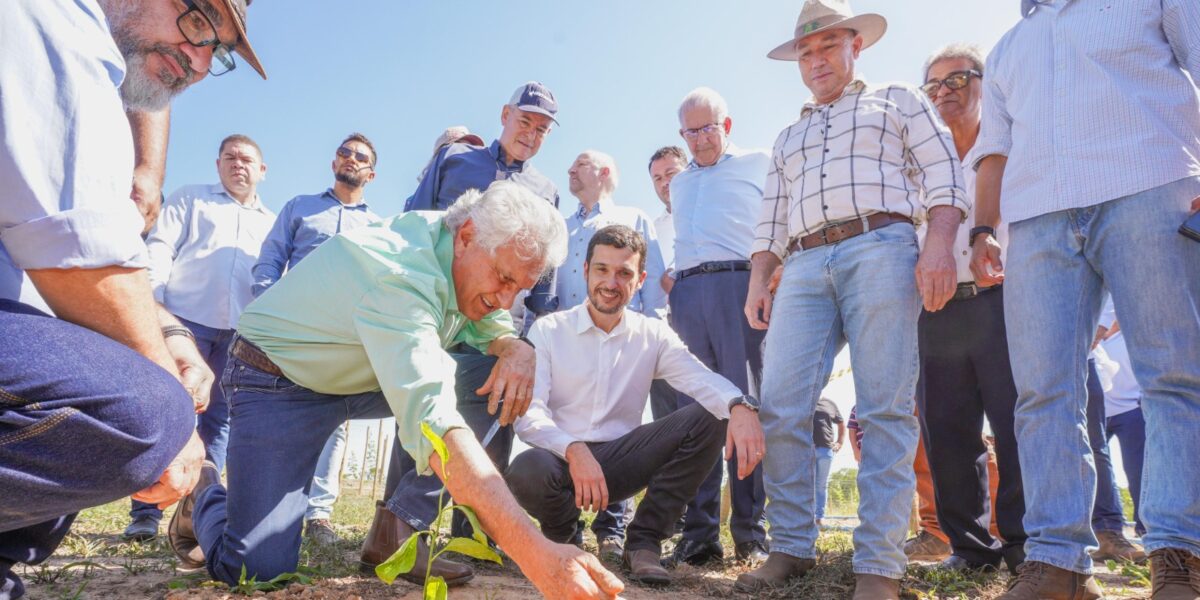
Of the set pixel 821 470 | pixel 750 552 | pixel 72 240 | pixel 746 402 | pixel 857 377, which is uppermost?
pixel 72 240

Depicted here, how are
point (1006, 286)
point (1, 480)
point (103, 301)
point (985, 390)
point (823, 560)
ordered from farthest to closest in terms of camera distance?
1. point (823, 560)
2. point (985, 390)
3. point (1006, 286)
4. point (103, 301)
5. point (1, 480)

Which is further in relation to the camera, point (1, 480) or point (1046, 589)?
point (1046, 589)

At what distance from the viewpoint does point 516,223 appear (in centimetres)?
269

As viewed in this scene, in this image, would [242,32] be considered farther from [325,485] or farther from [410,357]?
[325,485]

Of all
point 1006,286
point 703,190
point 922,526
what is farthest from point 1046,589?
point 703,190

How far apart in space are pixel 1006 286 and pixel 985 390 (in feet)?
2.63

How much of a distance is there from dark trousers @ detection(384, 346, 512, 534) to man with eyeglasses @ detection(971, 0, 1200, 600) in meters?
2.03

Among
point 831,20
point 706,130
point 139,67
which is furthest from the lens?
point 706,130

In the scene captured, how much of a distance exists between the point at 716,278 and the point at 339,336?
2399mm

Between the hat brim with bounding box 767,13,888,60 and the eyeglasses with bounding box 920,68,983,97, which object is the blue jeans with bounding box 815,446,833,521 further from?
the hat brim with bounding box 767,13,888,60

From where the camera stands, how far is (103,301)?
1603 millimetres

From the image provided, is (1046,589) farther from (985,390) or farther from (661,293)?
(661,293)

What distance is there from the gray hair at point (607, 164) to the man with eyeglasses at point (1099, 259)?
3259 mm

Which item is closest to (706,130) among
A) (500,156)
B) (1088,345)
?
(500,156)
